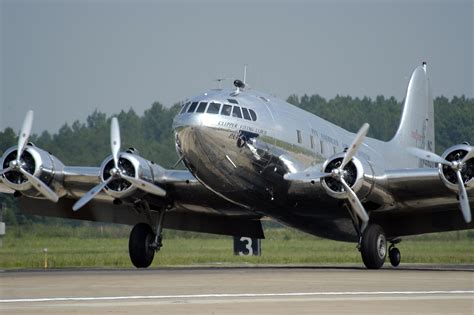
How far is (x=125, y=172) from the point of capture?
26.4 metres

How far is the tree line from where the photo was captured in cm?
7300

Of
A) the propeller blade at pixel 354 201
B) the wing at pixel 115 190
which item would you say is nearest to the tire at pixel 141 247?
the wing at pixel 115 190

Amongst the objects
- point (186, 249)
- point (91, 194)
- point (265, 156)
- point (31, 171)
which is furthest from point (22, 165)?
point (186, 249)

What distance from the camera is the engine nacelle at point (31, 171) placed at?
26.5m

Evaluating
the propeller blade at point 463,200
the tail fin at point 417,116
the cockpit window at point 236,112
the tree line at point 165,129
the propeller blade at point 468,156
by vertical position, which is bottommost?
the propeller blade at point 463,200

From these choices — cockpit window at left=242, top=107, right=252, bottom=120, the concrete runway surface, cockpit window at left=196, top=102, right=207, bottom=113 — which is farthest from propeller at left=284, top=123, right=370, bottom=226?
cockpit window at left=196, top=102, right=207, bottom=113

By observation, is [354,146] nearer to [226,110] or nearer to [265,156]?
[265,156]

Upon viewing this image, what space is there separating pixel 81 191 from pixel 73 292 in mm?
10408

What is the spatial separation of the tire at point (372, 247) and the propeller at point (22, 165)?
25.0ft

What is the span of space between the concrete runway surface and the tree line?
33120 millimetres

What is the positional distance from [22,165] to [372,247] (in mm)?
8768

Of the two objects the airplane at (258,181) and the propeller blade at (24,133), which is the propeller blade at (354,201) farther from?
the propeller blade at (24,133)

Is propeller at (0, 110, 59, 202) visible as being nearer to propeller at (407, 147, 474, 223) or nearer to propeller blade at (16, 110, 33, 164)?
propeller blade at (16, 110, 33, 164)

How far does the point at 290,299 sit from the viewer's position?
1630 centimetres
